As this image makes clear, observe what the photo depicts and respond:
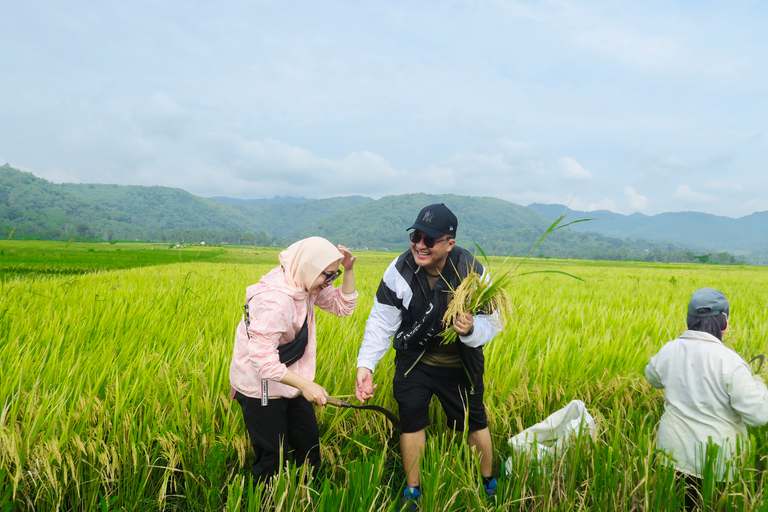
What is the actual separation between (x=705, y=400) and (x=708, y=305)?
448 mm

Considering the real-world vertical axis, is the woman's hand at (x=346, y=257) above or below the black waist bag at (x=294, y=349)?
above

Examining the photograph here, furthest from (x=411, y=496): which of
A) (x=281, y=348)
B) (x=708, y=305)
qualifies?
(x=708, y=305)

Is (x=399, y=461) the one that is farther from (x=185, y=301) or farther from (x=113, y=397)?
(x=185, y=301)

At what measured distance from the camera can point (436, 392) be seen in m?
2.19

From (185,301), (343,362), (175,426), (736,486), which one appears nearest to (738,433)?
(736,486)

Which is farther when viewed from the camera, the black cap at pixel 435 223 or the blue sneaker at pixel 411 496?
the black cap at pixel 435 223

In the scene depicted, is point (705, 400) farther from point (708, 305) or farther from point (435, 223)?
point (435, 223)

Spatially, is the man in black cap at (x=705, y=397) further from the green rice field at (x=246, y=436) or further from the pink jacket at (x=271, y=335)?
the pink jacket at (x=271, y=335)

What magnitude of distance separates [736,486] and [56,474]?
2.98m

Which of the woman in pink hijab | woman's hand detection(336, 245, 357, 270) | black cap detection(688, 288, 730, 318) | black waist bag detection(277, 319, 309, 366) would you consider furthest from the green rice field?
woman's hand detection(336, 245, 357, 270)

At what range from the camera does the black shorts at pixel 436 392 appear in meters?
2.09

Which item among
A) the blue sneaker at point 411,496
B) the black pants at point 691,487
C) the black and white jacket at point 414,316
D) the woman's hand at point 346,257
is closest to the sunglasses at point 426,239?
the black and white jacket at point 414,316

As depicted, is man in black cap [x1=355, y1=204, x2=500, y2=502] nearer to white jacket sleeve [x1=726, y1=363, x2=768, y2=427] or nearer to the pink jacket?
the pink jacket

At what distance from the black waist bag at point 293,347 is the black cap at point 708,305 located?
1.91 metres
